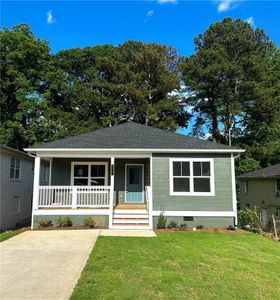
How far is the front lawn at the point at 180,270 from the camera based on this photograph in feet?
15.7

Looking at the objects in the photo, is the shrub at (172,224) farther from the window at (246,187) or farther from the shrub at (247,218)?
the window at (246,187)

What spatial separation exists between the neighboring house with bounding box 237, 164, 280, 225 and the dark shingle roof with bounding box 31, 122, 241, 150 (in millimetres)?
10963

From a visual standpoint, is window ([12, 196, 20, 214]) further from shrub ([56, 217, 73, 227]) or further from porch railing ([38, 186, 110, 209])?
shrub ([56, 217, 73, 227])

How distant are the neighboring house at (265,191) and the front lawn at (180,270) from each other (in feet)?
48.1

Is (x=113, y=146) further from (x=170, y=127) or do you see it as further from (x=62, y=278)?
(x=170, y=127)

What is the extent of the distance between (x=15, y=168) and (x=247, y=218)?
42.1ft

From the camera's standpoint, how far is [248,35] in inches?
1214

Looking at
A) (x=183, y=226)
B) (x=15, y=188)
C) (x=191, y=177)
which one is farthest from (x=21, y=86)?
(x=183, y=226)

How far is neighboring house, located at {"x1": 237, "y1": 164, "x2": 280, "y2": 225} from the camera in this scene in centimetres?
2273

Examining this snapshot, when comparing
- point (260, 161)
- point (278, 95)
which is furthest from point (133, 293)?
point (278, 95)

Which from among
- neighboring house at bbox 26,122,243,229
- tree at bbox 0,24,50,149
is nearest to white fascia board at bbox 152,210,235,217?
neighboring house at bbox 26,122,243,229

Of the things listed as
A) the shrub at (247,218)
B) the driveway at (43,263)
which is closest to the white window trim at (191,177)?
the shrub at (247,218)

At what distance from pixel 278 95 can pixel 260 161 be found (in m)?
7.09

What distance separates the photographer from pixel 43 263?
21.5 ft
